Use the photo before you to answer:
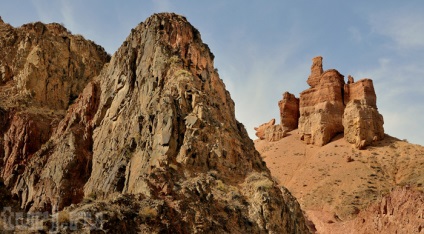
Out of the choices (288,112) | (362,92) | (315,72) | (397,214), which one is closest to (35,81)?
(397,214)

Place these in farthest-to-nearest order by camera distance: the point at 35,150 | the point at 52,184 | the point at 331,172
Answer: the point at 331,172
the point at 35,150
the point at 52,184

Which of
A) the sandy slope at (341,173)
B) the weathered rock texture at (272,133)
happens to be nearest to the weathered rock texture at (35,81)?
the sandy slope at (341,173)

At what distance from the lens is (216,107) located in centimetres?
3300

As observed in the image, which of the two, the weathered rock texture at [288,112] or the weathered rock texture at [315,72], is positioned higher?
the weathered rock texture at [315,72]

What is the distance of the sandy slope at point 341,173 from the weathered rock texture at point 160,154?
32.4 meters

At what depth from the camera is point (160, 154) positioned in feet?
93.6

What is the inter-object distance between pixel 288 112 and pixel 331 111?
36.4 feet

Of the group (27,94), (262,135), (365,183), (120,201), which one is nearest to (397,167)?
(365,183)

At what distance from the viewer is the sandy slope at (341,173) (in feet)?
241

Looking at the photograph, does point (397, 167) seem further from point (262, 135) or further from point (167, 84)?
point (167, 84)

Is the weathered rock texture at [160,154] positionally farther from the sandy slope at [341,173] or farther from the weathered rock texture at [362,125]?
the weathered rock texture at [362,125]

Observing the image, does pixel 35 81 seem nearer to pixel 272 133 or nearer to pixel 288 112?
pixel 272 133

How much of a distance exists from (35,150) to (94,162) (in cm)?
1070

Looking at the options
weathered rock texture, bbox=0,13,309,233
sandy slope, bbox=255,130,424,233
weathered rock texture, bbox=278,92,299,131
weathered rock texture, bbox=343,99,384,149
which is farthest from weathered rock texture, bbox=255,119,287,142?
weathered rock texture, bbox=0,13,309,233
